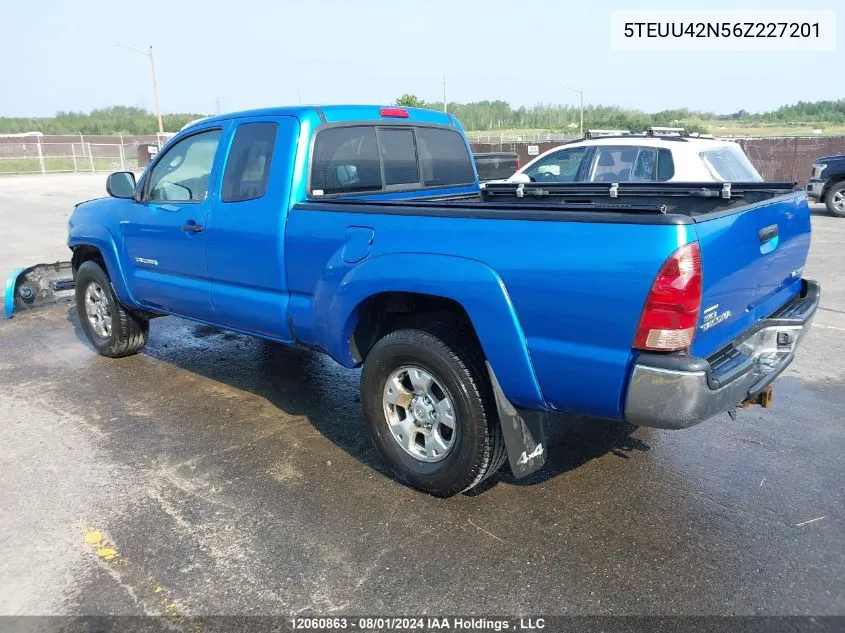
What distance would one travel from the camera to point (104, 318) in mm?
6051

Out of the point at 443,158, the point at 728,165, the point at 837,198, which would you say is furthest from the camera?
the point at 837,198

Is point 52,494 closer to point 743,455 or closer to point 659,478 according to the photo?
point 659,478

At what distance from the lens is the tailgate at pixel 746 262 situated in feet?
9.12

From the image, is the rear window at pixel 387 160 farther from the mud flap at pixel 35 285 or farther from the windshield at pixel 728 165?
the mud flap at pixel 35 285

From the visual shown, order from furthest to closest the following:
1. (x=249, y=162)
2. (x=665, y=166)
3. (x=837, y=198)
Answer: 1. (x=837, y=198)
2. (x=665, y=166)
3. (x=249, y=162)

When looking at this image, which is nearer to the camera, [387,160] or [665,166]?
[387,160]

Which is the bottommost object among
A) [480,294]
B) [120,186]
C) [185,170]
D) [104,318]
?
[104,318]

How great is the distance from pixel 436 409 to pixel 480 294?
0.72m

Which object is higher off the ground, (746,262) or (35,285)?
(746,262)

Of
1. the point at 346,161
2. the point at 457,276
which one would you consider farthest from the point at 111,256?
the point at 457,276

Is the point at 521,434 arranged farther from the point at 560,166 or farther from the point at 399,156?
the point at 560,166

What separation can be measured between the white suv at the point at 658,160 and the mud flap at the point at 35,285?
4945 millimetres

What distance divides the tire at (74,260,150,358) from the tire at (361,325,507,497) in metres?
3.03

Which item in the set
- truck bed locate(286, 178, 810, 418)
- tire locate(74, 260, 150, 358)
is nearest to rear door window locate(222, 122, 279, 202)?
truck bed locate(286, 178, 810, 418)
